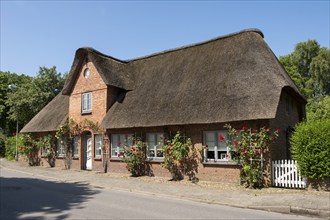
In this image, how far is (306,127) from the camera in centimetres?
1154

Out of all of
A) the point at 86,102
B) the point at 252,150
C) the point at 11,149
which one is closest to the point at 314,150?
the point at 252,150

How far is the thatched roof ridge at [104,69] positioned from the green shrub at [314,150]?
37.5 feet

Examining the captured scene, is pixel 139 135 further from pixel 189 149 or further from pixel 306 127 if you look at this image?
pixel 306 127

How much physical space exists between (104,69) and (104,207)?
12.1 meters

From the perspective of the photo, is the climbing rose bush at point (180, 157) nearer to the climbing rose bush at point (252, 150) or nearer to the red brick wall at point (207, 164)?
the red brick wall at point (207, 164)

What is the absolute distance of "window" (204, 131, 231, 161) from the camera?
45.2ft

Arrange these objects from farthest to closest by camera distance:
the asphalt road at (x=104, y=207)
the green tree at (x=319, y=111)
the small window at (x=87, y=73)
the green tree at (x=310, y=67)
A: the green tree at (x=310, y=67)
the green tree at (x=319, y=111)
the small window at (x=87, y=73)
the asphalt road at (x=104, y=207)

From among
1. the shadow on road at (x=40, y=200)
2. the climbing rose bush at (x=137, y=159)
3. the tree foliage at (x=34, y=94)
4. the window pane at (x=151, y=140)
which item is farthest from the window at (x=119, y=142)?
the tree foliage at (x=34, y=94)

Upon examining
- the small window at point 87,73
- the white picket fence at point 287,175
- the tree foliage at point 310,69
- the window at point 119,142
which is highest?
the tree foliage at point 310,69

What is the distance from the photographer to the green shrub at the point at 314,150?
10.9 m

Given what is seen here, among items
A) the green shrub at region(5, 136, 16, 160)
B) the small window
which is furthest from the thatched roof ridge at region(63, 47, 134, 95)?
the green shrub at region(5, 136, 16, 160)

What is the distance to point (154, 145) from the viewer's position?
53.9ft

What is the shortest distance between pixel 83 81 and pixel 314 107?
27.4 metres

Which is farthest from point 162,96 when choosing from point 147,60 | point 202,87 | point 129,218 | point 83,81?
point 129,218
